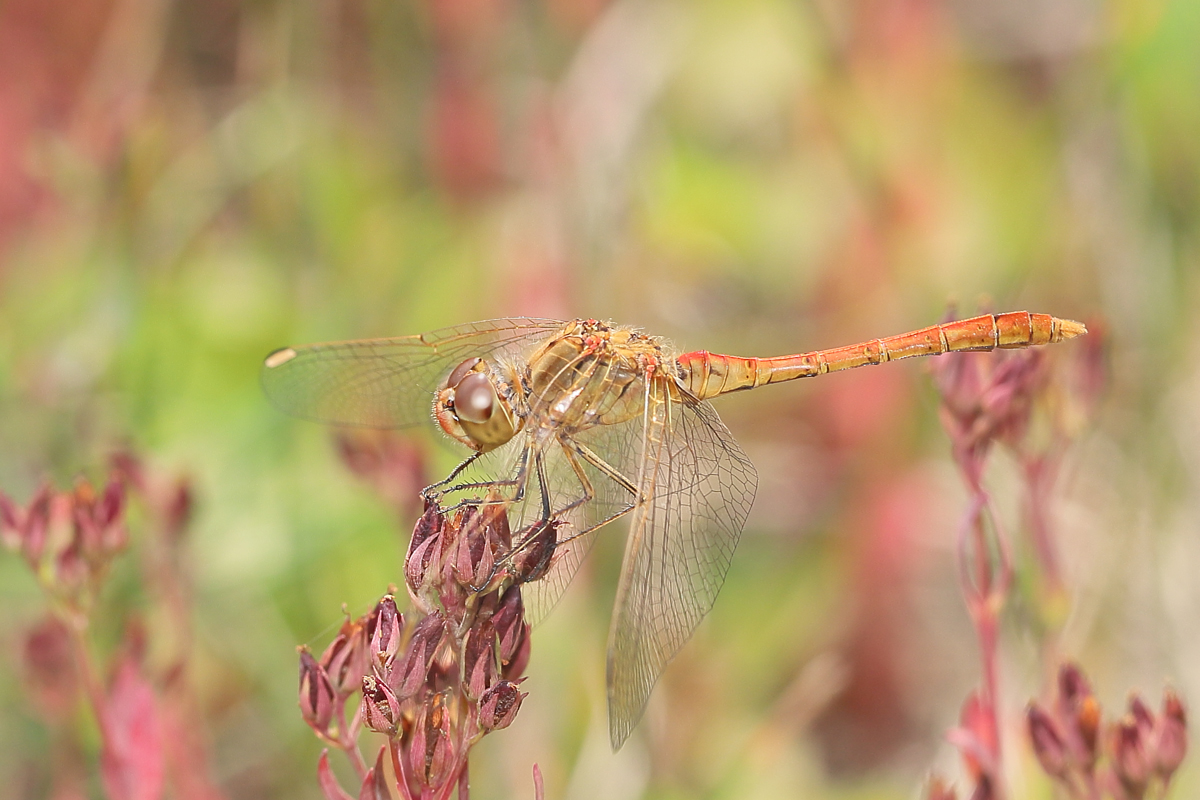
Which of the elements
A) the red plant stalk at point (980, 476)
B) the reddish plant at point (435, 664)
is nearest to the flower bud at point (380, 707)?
the reddish plant at point (435, 664)

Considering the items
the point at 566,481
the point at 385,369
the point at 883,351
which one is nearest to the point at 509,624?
the point at 566,481

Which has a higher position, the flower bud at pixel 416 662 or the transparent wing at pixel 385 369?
the transparent wing at pixel 385 369

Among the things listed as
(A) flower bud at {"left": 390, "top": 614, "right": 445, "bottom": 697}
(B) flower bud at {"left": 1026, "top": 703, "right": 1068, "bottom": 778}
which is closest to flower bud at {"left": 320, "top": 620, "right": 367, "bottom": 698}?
(A) flower bud at {"left": 390, "top": 614, "right": 445, "bottom": 697}

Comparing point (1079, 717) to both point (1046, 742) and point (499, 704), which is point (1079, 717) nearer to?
point (1046, 742)

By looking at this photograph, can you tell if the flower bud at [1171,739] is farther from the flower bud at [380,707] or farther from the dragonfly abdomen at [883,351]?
the flower bud at [380,707]

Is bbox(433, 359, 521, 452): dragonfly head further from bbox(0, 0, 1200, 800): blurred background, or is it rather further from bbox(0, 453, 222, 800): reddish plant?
bbox(0, 453, 222, 800): reddish plant

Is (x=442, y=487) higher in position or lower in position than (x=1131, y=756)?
higher
